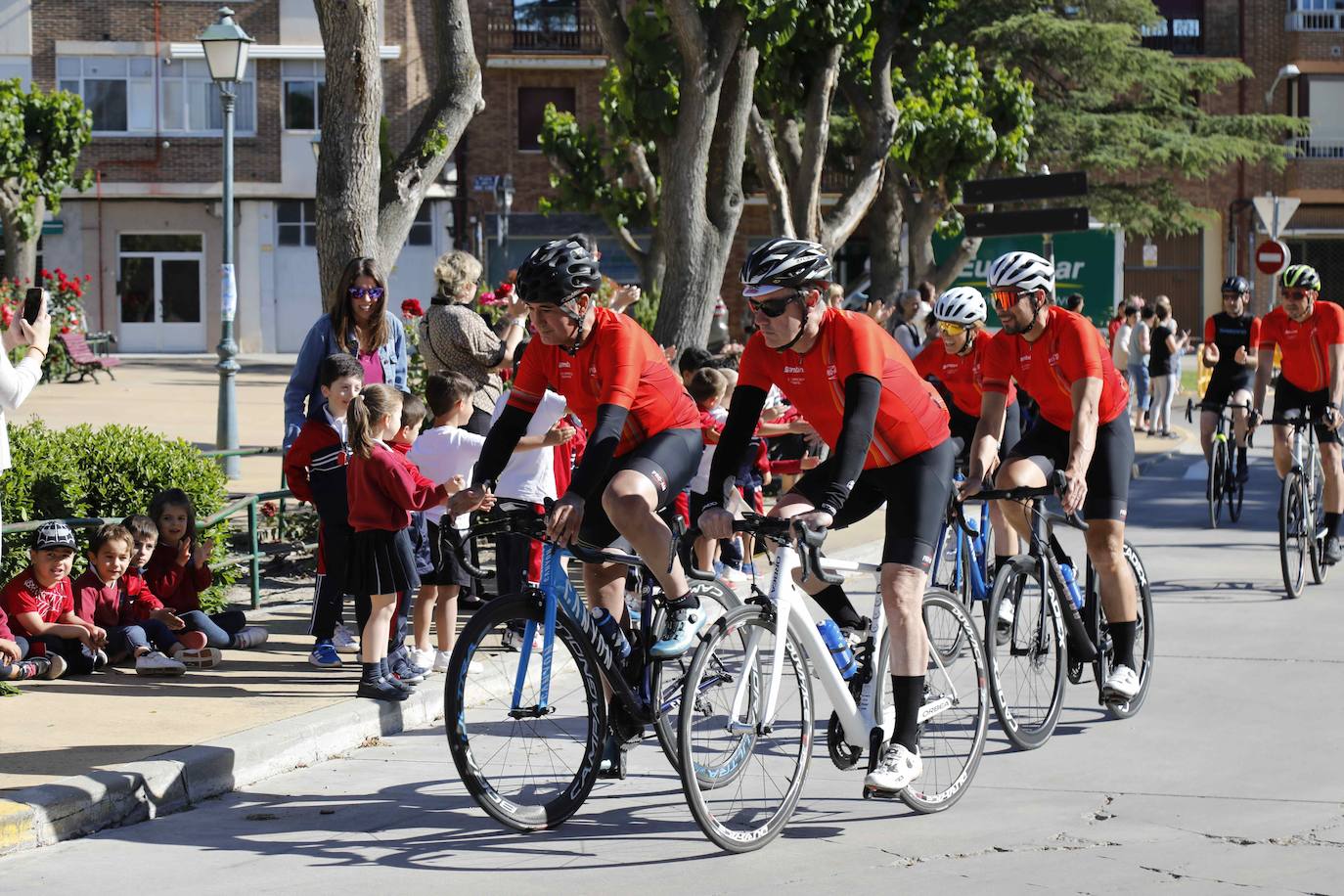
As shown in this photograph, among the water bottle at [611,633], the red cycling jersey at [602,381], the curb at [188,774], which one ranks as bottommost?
the curb at [188,774]

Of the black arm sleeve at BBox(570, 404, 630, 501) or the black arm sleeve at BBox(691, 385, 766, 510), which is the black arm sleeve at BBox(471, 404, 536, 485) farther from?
the black arm sleeve at BBox(691, 385, 766, 510)

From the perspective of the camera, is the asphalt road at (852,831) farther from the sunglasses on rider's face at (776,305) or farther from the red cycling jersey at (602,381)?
the sunglasses on rider's face at (776,305)

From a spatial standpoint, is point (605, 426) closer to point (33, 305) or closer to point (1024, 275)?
point (1024, 275)

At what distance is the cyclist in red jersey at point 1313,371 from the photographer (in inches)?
451

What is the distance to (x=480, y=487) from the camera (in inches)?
237

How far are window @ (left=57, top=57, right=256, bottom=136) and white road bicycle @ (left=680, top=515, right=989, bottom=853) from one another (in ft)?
129

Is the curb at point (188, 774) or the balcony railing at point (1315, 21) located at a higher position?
the balcony railing at point (1315, 21)

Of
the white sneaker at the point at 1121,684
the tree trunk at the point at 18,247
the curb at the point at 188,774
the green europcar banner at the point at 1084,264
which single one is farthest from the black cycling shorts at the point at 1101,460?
the green europcar banner at the point at 1084,264

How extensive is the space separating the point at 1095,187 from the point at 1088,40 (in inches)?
163

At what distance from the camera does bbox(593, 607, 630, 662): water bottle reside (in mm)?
5898

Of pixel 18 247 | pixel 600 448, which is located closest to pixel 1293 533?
pixel 600 448

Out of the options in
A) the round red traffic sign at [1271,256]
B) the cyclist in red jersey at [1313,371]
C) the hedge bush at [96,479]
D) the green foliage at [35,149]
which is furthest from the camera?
the green foliage at [35,149]

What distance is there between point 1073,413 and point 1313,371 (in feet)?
16.9

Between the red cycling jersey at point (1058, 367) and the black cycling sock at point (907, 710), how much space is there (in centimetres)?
175
